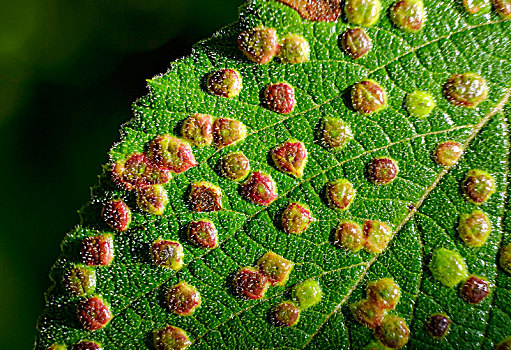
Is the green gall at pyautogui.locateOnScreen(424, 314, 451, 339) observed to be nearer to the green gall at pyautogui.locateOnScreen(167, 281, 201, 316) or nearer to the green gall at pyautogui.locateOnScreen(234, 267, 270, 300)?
the green gall at pyautogui.locateOnScreen(234, 267, 270, 300)

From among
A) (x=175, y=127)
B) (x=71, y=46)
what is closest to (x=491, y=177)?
(x=175, y=127)

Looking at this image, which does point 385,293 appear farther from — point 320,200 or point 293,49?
point 293,49

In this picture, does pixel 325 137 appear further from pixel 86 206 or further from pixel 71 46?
pixel 71 46

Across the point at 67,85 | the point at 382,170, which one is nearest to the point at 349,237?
the point at 382,170

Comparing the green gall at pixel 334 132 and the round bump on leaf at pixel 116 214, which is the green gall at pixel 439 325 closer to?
the green gall at pixel 334 132

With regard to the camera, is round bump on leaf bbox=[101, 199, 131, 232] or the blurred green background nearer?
round bump on leaf bbox=[101, 199, 131, 232]

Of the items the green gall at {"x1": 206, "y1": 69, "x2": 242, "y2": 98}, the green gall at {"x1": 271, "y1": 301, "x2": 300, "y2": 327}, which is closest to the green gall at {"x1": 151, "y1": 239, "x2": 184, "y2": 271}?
the green gall at {"x1": 271, "y1": 301, "x2": 300, "y2": 327}
